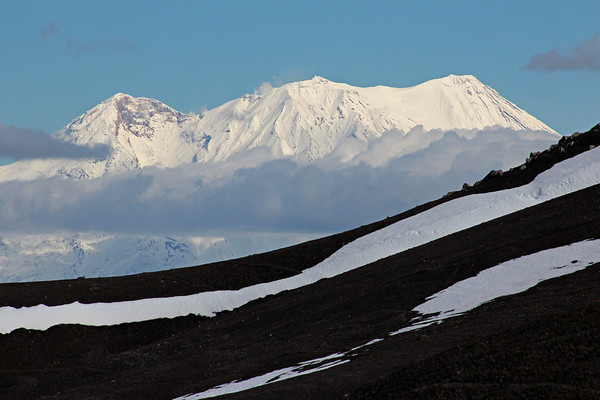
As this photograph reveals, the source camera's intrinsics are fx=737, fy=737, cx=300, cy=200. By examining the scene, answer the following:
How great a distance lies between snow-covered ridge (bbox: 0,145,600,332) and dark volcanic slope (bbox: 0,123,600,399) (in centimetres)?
199

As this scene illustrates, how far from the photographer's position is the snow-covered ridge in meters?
63.9

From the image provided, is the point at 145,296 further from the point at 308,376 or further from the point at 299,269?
the point at 308,376

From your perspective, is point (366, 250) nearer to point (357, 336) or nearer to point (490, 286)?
point (490, 286)

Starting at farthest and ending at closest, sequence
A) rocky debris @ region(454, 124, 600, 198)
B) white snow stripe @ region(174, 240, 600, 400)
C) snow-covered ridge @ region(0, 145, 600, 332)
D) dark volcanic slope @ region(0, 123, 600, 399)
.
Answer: rocky debris @ region(454, 124, 600, 198) → snow-covered ridge @ region(0, 145, 600, 332) → white snow stripe @ region(174, 240, 600, 400) → dark volcanic slope @ region(0, 123, 600, 399)

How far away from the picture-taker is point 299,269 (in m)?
75.6

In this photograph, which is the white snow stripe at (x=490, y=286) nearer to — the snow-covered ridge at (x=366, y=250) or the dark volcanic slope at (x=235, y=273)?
the snow-covered ridge at (x=366, y=250)

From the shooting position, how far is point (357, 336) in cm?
4184

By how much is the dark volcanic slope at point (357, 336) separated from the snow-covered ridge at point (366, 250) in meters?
1.99

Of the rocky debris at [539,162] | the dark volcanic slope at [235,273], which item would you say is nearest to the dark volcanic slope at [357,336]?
the dark volcanic slope at [235,273]

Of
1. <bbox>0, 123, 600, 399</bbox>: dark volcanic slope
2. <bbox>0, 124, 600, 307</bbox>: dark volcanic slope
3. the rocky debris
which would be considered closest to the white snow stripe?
<bbox>0, 123, 600, 399</bbox>: dark volcanic slope

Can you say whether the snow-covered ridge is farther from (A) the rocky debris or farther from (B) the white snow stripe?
(B) the white snow stripe

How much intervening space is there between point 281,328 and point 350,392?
22262 mm

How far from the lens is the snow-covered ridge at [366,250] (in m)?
63.9

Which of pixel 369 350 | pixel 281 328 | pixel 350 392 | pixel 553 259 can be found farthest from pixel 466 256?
pixel 350 392
